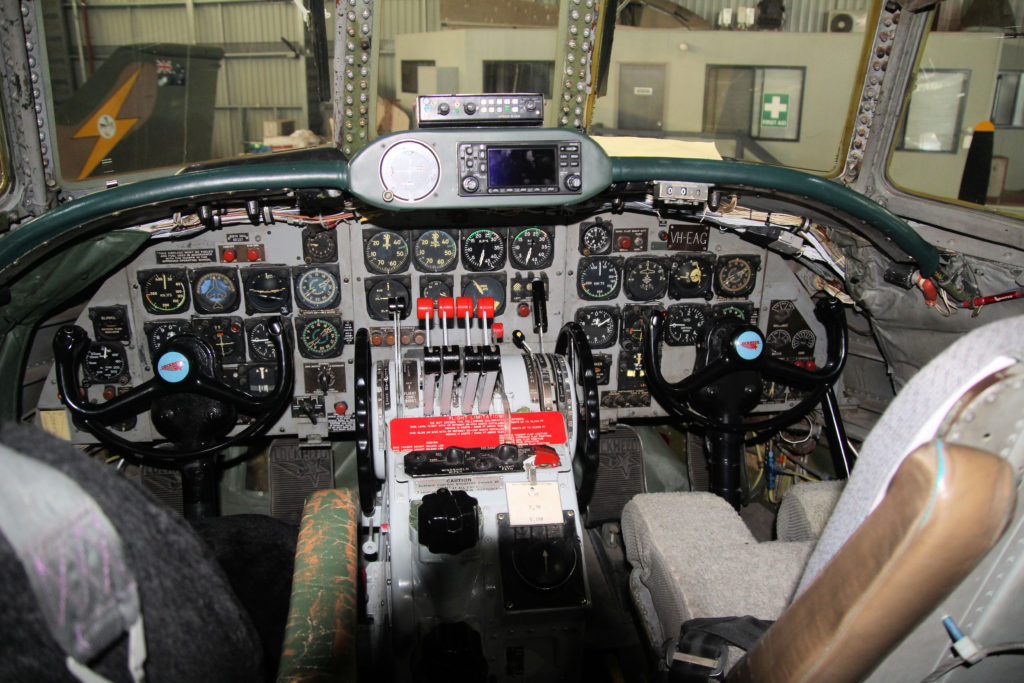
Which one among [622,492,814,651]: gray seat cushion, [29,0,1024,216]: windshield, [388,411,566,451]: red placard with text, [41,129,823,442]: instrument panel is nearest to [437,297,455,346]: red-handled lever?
[41,129,823,442]: instrument panel

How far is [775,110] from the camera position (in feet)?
21.1

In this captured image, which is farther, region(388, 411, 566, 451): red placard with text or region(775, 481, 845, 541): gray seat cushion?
region(388, 411, 566, 451): red placard with text

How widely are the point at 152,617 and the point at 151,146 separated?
6.39 metres

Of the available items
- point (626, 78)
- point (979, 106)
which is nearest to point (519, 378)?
point (979, 106)

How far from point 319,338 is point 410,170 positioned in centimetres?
120

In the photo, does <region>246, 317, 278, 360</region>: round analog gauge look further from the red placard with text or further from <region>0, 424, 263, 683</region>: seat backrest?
<region>0, 424, 263, 683</region>: seat backrest

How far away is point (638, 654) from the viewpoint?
96.7 inches

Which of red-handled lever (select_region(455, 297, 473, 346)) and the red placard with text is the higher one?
red-handled lever (select_region(455, 297, 473, 346))

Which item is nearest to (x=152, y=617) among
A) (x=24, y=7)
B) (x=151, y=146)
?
(x=24, y=7)

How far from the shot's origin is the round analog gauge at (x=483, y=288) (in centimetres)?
322

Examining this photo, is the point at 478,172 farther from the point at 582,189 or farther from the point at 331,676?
the point at 331,676

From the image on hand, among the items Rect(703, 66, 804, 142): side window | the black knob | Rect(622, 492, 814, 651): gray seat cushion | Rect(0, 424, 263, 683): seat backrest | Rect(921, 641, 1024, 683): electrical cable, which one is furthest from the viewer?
Rect(703, 66, 804, 142): side window

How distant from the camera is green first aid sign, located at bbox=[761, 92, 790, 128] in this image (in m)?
5.99

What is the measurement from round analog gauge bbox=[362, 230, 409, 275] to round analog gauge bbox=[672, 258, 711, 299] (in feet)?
4.02
